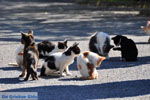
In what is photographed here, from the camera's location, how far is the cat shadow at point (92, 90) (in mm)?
9289

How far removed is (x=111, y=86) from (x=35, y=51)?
6.23ft

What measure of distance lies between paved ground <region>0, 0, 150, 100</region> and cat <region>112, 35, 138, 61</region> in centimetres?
28

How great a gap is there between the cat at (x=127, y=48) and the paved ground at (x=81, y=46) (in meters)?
0.28

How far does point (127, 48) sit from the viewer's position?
536 inches

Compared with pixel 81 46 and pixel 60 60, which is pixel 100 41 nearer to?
pixel 81 46

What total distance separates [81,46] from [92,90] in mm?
6017

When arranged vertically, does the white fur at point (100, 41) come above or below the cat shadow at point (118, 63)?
above

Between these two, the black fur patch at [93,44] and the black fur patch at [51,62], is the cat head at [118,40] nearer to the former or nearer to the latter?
the black fur patch at [93,44]

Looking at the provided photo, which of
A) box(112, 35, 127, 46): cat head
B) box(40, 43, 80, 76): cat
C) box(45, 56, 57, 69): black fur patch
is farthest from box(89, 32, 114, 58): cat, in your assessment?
box(45, 56, 57, 69): black fur patch

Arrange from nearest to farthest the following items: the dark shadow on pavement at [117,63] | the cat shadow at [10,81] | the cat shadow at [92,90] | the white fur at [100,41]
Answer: the cat shadow at [92,90] < the cat shadow at [10,81] < the dark shadow on pavement at [117,63] < the white fur at [100,41]

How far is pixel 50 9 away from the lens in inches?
1240

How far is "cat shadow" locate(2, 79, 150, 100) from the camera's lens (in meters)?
9.29

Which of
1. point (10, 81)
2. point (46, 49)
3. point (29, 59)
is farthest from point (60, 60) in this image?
point (46, 49)

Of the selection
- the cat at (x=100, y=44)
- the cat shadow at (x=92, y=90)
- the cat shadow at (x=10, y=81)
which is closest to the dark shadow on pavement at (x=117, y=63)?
the cat at (x=100, y=44)
